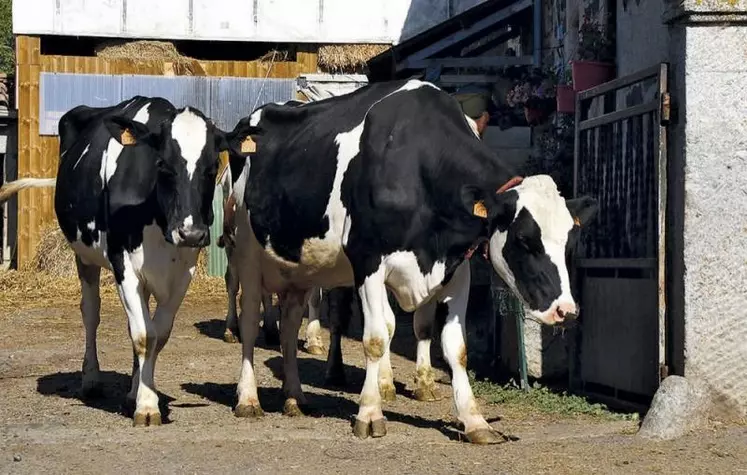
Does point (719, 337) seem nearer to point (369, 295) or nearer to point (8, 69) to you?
point (369, 295)

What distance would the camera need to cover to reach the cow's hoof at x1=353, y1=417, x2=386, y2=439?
7871 mm

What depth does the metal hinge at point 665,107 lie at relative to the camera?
833 cm

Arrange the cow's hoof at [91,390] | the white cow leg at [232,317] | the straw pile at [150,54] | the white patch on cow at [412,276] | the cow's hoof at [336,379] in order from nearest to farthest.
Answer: the white patch on cow at [412,276] → the cow's hoof at [91,390] → the cow's hoof at [336,379] → the white cow leg at [232,317] → the straw pile at [150,54]

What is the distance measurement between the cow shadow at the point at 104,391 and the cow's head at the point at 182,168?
4.45ft

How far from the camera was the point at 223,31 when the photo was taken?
25.6 m

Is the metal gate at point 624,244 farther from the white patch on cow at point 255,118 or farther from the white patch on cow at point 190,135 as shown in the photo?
the white patch on cow at point 190,135

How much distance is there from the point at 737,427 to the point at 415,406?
2361 mm

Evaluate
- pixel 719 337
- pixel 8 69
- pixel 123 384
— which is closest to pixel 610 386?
pixel 719 337

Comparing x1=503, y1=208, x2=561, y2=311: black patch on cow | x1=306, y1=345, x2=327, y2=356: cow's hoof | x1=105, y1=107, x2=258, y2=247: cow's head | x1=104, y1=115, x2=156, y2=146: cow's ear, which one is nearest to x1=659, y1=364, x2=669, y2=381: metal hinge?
x1=503, y1=208, x2=561, y2=311: black patch on cow

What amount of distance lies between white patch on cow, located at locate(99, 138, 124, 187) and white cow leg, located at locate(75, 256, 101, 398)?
4.19ft

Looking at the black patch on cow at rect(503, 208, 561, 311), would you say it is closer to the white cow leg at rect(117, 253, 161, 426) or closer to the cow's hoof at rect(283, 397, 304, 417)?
the cow's hoof at rect(283, 397, 304, 417)

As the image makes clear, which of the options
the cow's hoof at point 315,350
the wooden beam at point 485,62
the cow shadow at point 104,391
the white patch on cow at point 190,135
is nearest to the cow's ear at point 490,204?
the white patch on cow at point 190,135

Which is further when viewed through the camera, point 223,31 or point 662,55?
point 223,31

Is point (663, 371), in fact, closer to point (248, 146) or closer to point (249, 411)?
point (249, 411)
